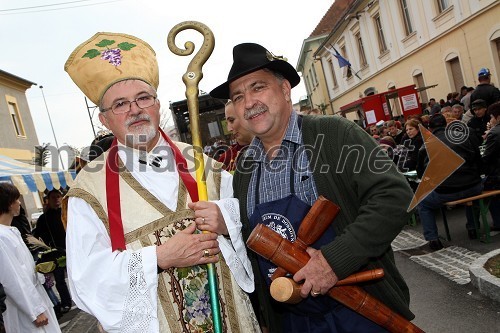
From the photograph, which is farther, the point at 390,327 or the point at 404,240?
the point at 404,240

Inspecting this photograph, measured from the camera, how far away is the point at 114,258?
2137 millimetres

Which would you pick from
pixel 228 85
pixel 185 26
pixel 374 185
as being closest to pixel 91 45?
pixel 185 26

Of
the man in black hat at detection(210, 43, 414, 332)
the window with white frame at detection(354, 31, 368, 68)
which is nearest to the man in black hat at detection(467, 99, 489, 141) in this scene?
the man in black hat at detection(210, 43, 414, 332)

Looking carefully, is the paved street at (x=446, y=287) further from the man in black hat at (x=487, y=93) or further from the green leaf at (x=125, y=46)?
the green leaf at (x=125, y=46)

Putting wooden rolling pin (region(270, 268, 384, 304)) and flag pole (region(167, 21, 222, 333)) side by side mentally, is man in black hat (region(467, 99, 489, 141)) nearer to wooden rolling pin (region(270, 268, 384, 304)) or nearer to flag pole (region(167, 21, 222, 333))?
flag pole (region(167, 21, 222, 333))

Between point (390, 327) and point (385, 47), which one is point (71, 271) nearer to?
point (390, 327)

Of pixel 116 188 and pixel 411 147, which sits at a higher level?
pixel 116 188

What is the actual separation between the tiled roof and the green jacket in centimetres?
3505

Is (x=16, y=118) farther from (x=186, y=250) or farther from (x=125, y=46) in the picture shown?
(x=186, y=250)

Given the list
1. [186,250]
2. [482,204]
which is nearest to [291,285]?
[186,250]

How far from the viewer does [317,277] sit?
1.95 metres

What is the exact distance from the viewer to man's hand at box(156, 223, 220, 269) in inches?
85.2

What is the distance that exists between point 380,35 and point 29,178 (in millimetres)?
18005

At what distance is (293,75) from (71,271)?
152cm
